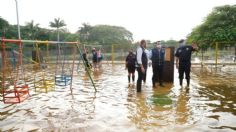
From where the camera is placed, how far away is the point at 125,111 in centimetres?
740

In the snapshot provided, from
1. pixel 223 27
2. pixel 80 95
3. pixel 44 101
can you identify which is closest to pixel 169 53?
pixel 80 95

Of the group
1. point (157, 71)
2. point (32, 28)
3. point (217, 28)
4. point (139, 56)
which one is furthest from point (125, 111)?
point (32, 28)

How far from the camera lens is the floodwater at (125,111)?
6.09 metres

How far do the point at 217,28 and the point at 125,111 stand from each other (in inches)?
878

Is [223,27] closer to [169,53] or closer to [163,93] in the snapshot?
[169,53]

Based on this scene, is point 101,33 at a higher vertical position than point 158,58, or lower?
higher

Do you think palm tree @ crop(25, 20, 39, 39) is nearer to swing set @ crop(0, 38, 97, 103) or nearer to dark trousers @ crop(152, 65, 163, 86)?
swing set @ crop(0, 38, 97, 103)

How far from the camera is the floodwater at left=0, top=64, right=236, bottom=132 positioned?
6.09 meters

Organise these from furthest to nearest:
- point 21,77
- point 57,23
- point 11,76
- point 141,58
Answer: point 57,23 → point 21,77 → point 141,58 → point 11,76

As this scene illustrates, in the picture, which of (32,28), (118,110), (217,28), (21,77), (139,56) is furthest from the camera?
(32,28)

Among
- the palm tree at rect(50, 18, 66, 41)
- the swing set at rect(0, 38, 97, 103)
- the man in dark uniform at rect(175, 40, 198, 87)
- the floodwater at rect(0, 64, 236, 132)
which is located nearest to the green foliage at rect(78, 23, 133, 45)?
the palm tree at rect(50, 18, 66, 41)

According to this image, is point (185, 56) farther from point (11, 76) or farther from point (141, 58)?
point (11, 76)

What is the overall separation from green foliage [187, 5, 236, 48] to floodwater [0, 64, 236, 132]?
656 inches

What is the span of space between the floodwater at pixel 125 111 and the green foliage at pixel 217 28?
1667cm
